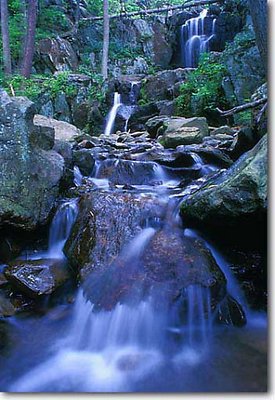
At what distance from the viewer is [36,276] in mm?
3418

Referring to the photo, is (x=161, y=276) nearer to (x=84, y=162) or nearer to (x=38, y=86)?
(x=84, y=162)

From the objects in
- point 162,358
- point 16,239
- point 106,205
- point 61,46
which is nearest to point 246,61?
point 106,205

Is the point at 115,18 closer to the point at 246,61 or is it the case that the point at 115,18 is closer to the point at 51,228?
the point at 246,61

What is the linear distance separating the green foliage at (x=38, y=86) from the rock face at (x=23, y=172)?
23.3 feet

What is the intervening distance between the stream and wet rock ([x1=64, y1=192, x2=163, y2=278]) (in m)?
0.03

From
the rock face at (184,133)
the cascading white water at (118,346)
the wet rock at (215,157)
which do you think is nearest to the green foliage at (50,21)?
the rock face at (184,133)

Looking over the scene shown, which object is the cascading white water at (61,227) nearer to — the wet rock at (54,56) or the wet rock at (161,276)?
the wet rock at (161,276)

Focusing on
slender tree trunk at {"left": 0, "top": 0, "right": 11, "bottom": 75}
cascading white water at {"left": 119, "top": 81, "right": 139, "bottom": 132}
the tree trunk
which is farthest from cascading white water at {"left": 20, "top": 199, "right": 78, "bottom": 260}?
slender tree trunk at {"left": 0, "top": 0, "right": 11, "bottom": 75}

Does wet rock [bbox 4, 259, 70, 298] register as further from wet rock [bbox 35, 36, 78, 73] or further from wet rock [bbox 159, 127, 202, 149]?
wet rock [bbox 35, 36, 78, 73]

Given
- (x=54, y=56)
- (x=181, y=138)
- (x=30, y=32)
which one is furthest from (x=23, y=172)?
(x=54, y=56)

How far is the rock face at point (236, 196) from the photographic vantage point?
9.02 feet

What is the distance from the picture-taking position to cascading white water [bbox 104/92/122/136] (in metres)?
11.1

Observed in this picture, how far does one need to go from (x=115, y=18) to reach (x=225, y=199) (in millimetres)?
18499

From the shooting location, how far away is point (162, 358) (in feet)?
8.27
